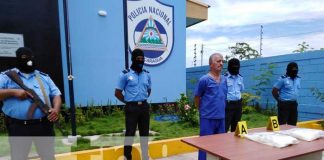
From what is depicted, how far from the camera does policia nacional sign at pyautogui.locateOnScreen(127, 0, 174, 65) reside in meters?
7.61

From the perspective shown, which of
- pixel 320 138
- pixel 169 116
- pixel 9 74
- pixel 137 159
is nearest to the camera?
pixel 9 74

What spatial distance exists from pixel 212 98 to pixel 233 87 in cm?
154

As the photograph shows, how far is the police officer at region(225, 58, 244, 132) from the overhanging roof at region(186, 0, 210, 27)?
16.2ft

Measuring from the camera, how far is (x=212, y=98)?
3.70 meters

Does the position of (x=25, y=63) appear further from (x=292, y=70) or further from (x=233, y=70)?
(x=292, y=70)

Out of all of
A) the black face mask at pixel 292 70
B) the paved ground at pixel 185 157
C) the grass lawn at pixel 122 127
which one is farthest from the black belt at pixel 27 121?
the black face mask at pixel 292 70

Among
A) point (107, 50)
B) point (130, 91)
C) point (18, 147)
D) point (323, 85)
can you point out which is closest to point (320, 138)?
point (130, 91)

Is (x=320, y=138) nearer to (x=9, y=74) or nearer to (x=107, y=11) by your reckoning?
(x=9, y=74)

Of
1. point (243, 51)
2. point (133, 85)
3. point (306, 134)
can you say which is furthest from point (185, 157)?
point (243, 51)

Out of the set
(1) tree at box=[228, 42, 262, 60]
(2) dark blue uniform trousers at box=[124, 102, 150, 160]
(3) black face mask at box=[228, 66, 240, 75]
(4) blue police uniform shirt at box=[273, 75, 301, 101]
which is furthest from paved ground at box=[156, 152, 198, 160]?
(1) tree at box=[228, 42, 262, 60]

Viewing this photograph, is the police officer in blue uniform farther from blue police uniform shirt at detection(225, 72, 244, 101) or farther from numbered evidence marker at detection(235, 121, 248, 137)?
blue police uniform shirt at detection(225, 72, 244, 101)

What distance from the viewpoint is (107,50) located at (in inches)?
287

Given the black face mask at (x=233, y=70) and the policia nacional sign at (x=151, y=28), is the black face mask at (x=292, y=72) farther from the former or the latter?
the policia nacional sign at (x=151, y=28)

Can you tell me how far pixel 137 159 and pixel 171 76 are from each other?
14.0ft
